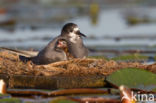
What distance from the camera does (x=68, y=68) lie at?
342 inches

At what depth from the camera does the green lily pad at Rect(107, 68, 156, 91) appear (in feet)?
26.6

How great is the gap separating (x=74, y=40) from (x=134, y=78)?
245cm

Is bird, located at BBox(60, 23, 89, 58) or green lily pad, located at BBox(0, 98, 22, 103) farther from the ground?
bird, located at BBox(60, 23, 89, 58)

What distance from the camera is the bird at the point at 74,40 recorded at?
1004 cm

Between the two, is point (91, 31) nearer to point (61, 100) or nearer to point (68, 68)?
point (68, 68)

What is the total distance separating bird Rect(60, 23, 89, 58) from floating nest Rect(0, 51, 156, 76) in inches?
40.7

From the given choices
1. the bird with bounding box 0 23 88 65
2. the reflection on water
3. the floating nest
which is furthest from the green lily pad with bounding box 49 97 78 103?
the reflection on water

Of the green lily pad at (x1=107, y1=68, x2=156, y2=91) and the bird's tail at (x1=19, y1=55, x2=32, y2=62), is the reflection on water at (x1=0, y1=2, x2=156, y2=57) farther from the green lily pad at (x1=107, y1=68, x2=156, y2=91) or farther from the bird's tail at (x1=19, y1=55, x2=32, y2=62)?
the green lily pad at (x1=107, y1=68, x2=156, y2=91)

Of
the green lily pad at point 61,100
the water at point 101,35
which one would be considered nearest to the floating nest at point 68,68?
the green lily pad at point 61,100

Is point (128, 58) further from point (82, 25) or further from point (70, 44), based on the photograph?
point (82, 25)

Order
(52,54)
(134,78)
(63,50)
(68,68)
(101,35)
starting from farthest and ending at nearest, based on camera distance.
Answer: (101,35)
(63,50)
(52,54)
(68,68)
(134,78)

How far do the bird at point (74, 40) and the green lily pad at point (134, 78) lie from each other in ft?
6.16

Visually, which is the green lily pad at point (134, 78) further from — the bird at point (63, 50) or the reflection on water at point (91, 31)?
the reflection on water at point (91, 31)

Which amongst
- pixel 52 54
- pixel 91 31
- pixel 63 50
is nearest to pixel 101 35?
pixel 91 31
